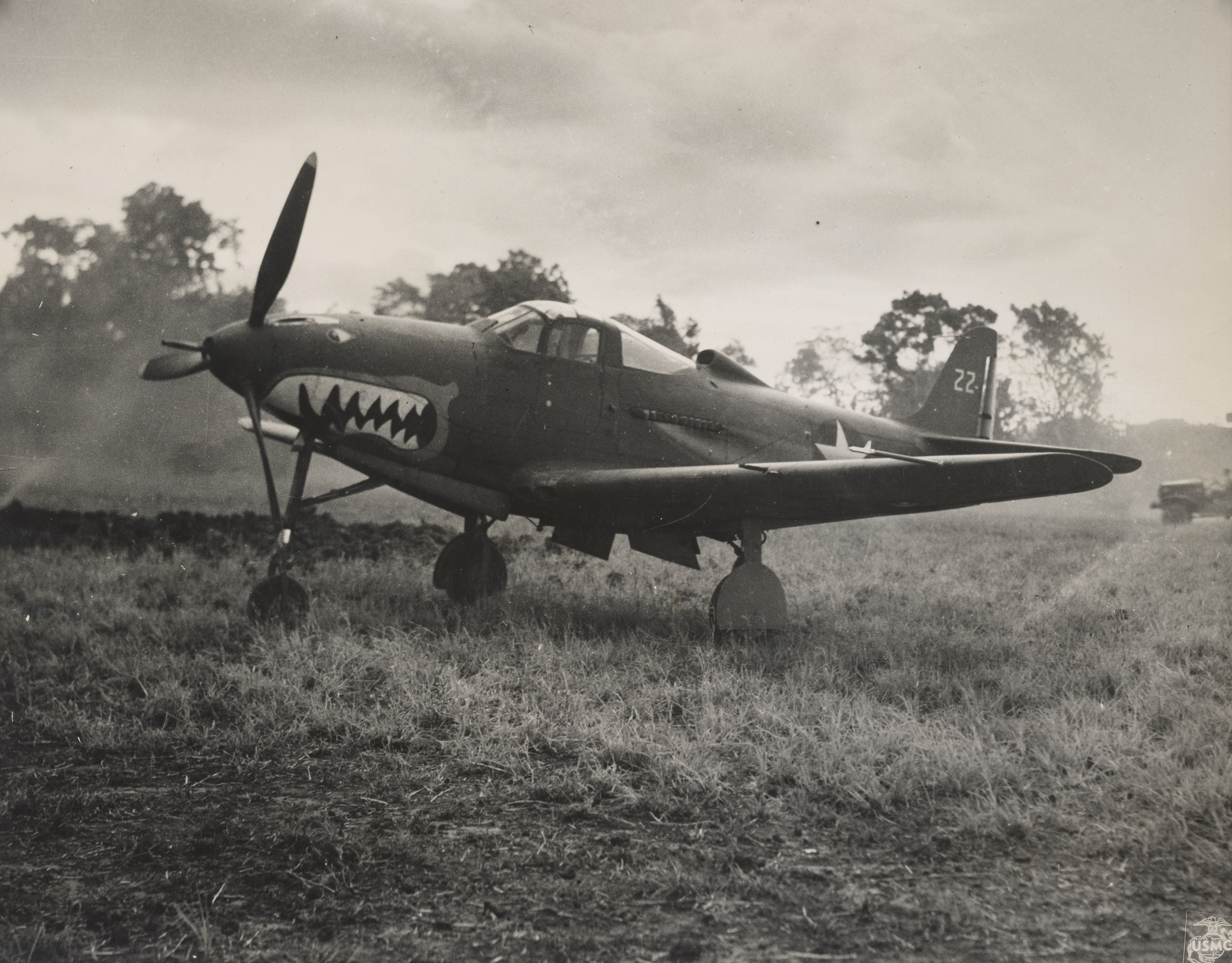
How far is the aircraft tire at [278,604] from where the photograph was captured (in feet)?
16.9

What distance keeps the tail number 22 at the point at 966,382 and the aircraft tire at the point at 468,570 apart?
16.3 feet

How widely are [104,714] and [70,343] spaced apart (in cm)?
501

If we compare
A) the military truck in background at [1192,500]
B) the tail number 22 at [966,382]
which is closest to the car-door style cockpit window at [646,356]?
the tail number 22 at [966,382]

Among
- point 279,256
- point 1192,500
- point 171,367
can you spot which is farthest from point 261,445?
point 1192,500

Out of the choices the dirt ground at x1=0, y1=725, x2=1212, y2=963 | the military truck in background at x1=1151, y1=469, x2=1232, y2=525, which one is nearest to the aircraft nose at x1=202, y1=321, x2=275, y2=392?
the dirt ground at x1=0, y1=725, x2=1212, y2=963

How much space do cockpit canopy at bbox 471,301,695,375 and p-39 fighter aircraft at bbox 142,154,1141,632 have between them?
13mm

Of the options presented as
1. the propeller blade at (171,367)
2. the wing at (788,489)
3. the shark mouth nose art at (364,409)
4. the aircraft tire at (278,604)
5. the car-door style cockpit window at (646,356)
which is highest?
the car-door style cockpit window at (646,356)

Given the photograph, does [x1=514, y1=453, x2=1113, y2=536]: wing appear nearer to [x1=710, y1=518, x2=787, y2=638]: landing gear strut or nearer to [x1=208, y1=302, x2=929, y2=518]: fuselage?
[x1=208, y1=302, x2=929, y2=518]: fuselage

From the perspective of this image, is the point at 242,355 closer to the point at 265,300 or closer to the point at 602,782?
the point at 265,300

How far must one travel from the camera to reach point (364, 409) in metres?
5.27

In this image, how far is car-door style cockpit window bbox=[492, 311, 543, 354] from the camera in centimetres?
575

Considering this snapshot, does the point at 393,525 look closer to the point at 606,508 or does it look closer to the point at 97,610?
the point at 97,610

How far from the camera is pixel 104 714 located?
3832mm
